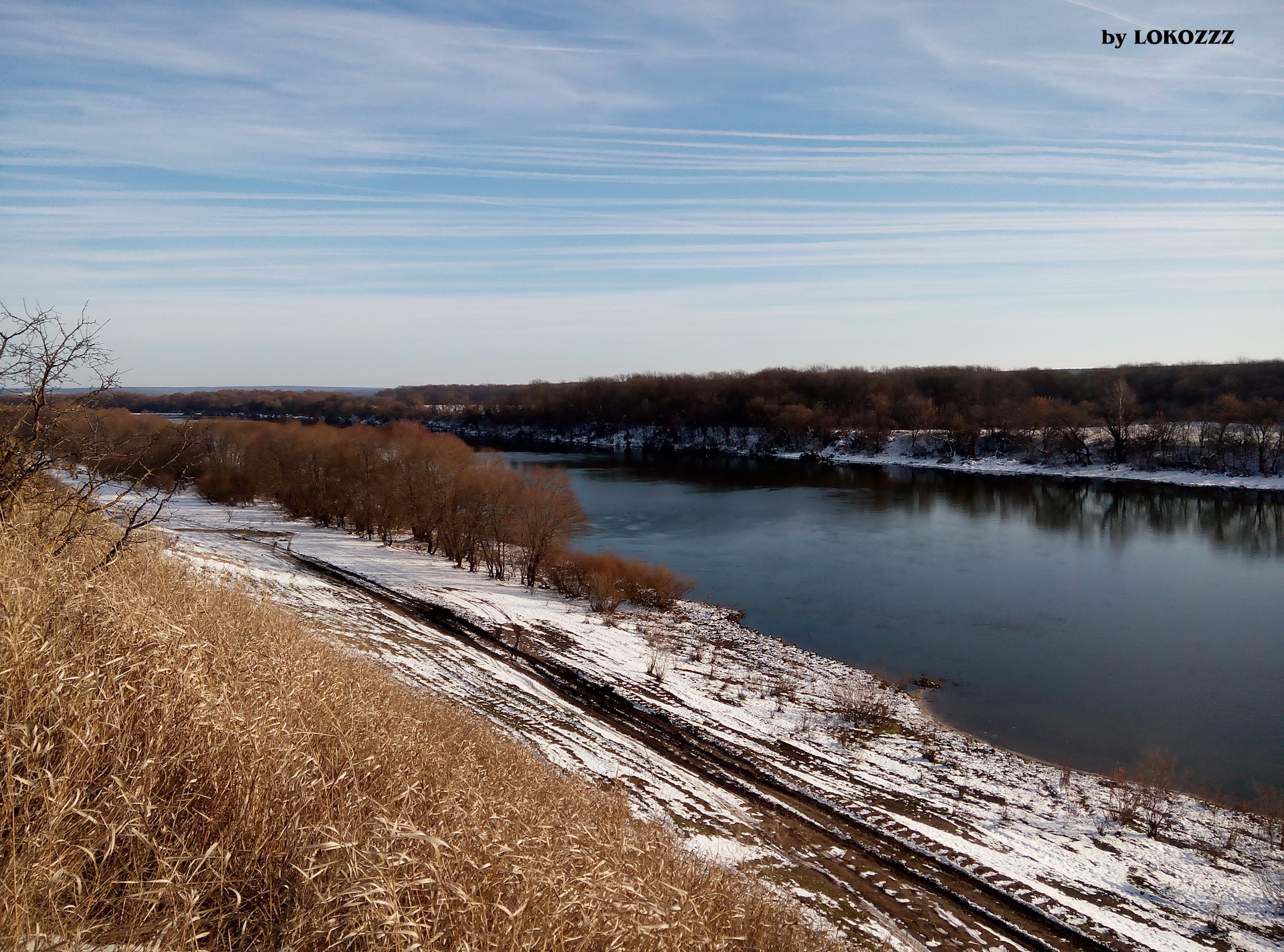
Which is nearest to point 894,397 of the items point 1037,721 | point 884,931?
point 1037,721

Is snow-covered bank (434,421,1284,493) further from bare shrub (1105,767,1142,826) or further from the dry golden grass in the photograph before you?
the dry golden grass

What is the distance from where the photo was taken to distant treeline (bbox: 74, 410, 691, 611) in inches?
835

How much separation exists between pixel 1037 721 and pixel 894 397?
189 ft

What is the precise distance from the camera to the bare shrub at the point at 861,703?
1227cm

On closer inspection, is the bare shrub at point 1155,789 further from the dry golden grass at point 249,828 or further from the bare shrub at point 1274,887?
the dry golden grass at point 249,828

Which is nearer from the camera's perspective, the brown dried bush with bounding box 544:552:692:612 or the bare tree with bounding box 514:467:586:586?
the brown dried bush with bounding box 544:552:692:612

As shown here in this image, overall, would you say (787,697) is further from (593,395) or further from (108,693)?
(593,395)

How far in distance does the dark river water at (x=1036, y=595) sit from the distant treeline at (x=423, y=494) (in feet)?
11.3

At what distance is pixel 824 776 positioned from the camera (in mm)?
10008

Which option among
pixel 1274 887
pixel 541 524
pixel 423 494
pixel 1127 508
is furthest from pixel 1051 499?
pixel 1274 887

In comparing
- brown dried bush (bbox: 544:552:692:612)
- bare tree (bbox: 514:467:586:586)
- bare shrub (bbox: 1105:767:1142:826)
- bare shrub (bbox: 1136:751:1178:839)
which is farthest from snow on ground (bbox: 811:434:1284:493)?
bare shrub (bbox: 1105:767:1142:826)

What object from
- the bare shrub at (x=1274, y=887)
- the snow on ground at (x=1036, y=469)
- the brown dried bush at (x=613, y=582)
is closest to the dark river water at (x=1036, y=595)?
the brown dried bush at (x=613, y=582)

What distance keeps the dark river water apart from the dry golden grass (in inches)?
414

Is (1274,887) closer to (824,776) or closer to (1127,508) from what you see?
(824,776)
